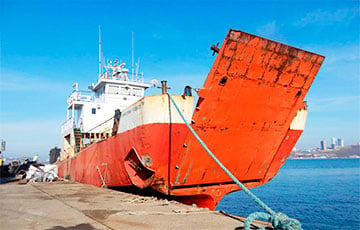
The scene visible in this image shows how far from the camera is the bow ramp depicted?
22.2 ft

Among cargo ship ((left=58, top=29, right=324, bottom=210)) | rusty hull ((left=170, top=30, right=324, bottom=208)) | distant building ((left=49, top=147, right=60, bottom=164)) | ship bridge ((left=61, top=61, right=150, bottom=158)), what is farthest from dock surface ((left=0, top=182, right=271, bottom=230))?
distant building ((left=49, top=147, right=60, bottom=164))

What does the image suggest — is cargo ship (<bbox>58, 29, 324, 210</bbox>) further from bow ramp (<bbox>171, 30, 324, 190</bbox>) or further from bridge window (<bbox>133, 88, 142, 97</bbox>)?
bridge window (<bbox>133, 88, 142, 97</bbox>)

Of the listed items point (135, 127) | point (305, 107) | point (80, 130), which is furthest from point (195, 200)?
point (80, 130)

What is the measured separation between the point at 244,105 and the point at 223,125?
0.76 m

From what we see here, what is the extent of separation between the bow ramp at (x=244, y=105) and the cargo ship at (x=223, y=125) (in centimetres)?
2

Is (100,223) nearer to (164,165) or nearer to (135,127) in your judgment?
(164,165)

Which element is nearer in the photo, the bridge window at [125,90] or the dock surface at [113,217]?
the dock surface at [113,217]

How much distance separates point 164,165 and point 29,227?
342 centimetres

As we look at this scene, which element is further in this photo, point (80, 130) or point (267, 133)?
point (80, 130)

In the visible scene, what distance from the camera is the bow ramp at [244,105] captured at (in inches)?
267

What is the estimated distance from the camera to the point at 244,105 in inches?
297

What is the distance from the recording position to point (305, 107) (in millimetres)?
9445

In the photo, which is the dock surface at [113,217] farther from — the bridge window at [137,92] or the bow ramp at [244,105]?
the bridge window at [137,92]

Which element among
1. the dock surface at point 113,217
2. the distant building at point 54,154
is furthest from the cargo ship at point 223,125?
the distant building at point 54,154
